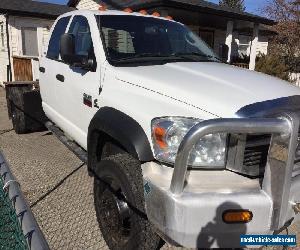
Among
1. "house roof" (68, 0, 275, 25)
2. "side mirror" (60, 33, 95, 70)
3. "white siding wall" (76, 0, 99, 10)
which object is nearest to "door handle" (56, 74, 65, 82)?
"side mirror" (60, 33, 95, 70)

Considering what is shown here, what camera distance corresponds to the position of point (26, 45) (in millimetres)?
16078

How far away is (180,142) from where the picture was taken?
2.31 meters

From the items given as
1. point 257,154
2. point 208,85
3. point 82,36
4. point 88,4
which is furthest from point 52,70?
point 88,4

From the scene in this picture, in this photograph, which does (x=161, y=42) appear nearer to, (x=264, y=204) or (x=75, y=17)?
(x=75, y=17)

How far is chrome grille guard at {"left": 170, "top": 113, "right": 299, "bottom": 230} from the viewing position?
1.98 m

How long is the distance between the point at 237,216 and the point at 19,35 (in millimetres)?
15297

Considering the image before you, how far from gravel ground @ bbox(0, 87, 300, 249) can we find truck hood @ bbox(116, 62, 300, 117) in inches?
58.5

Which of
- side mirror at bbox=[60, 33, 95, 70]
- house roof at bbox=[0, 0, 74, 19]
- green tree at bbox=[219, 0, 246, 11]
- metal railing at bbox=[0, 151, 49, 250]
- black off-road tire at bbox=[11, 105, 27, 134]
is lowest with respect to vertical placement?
black off-road tire at bbox=[11, 105, 27, 134]

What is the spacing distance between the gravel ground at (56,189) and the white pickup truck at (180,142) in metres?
0.44

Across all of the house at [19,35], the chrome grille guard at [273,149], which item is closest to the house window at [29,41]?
the house at [19,35]

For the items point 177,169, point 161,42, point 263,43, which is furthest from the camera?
point 263,43

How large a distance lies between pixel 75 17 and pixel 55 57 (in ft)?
2.38

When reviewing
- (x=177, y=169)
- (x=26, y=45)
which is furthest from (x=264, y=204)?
(x=26, y=45)

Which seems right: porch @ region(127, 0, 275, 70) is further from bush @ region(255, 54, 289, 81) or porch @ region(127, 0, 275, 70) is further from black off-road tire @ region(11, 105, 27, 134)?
black off-road tire @ region(11, 105, 27, 134)
